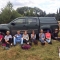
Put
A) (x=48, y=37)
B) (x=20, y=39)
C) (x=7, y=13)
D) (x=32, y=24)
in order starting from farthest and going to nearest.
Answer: (x=7, y=13), (x=32, y=24), (x=48, y=37), (x=20, y=39)

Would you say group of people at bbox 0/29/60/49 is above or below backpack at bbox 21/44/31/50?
above

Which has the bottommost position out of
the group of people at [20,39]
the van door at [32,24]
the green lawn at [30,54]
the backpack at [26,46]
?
the green lawn at [30,54]

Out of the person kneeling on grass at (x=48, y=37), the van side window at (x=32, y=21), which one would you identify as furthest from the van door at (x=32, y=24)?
the person kneeling on grass at (x=48, y=37)

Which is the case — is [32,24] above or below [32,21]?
below

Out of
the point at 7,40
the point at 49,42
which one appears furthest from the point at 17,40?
the point at 49,42

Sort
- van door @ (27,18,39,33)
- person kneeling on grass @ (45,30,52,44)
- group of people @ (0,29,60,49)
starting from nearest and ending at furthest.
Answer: group of people @ (0,29,60,49) < person kneeling on grass @ (45,30,52,44) < van door @ (27,18,39,33)

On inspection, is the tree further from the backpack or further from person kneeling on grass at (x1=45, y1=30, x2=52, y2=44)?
the backpack

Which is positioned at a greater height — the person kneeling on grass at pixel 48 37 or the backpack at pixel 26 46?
the person kneeling on grass at pixel 48 37

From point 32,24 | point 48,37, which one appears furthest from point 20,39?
point 32,24

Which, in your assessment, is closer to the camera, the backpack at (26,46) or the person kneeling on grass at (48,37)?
the backpack at (26,46)

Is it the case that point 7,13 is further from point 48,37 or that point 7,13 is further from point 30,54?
point 30,54

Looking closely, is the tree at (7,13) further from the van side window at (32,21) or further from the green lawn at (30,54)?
the green lawn at (30,54)

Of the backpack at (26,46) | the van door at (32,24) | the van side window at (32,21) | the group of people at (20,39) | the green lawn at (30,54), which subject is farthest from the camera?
the van side window at (32,21)

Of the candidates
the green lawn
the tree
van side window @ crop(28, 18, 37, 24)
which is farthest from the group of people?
the tree
